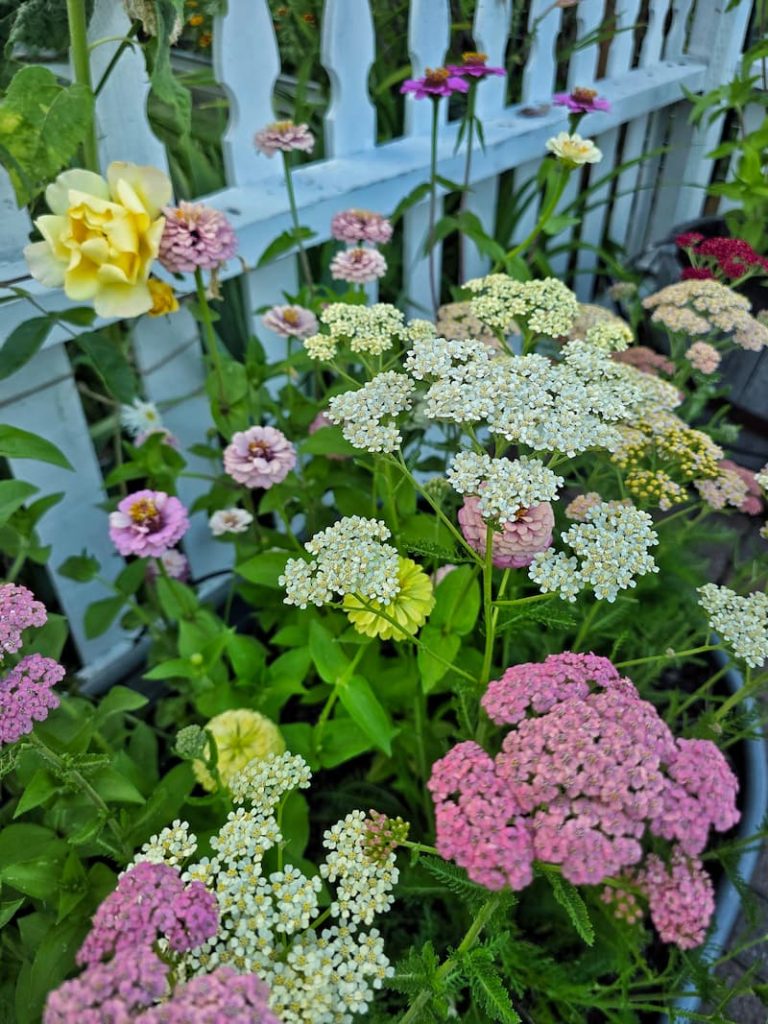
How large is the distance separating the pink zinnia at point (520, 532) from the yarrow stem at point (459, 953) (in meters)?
0.23

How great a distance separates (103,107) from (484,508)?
0.78m

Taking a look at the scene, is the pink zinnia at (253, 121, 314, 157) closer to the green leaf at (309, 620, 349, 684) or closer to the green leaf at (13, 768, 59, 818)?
the green leaf at (309, 620, 349, 684)

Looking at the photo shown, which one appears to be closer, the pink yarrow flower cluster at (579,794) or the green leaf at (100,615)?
the pink yarrow flower cluster at (579,794)

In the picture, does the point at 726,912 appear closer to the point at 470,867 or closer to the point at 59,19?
the point at 470,867

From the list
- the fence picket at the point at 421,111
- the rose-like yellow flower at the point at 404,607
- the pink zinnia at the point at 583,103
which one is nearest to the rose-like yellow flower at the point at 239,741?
the rose-like yellow flower at the point at 404,607

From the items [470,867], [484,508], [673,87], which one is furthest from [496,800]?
[673,87]

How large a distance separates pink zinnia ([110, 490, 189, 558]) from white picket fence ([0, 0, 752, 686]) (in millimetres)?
256

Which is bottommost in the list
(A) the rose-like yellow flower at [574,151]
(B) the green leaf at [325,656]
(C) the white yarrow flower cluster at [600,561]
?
(B) the green leaf at [325,656]

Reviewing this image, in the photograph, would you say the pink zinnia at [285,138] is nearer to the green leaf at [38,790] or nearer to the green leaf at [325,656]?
the green leaf at [325,656]

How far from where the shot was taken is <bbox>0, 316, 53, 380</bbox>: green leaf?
0.85m

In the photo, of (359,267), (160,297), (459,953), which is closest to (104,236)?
(160,297)

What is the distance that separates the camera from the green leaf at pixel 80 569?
1073 mm

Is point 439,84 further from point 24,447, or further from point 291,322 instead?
point 24,447

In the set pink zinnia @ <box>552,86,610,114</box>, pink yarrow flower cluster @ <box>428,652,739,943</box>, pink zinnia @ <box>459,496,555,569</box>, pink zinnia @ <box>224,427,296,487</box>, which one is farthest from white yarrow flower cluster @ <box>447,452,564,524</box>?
pink zinnia @ <box>552,86,610,114</box>
